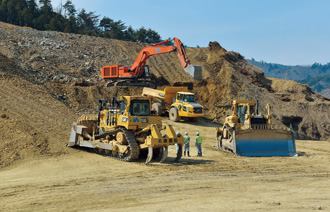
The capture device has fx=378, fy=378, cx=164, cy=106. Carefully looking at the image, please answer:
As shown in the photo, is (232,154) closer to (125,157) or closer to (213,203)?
(125,157)

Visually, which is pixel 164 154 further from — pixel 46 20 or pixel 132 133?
pixel 46 20

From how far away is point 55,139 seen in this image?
16969 millimetres

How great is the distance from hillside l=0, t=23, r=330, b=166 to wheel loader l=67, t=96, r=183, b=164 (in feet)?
7.69

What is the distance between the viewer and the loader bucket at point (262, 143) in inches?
635

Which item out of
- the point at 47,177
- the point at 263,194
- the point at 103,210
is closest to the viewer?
the point at 103,210

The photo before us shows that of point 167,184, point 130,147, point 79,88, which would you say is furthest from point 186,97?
point 167,184

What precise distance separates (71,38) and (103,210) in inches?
1349

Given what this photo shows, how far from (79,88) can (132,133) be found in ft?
48.5

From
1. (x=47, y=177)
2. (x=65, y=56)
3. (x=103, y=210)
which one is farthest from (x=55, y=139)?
(x=65, y=56)

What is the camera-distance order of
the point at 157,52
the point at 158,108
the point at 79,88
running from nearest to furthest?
1. the point at 158,108
2. the point at 157,52
3. the point at 79,88

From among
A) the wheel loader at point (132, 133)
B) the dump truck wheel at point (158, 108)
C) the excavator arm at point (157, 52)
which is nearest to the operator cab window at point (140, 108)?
the wheel loader at point (132, 133)

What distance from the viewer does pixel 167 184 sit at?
10617 millimetres

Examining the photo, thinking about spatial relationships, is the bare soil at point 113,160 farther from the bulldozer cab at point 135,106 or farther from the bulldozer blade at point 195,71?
the bulldozer blade at point 195,71

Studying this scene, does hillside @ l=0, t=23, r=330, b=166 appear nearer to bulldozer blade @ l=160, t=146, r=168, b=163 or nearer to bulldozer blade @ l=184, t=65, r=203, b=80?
bulldozer blade @ l=160, t=146, r=168, b=163
